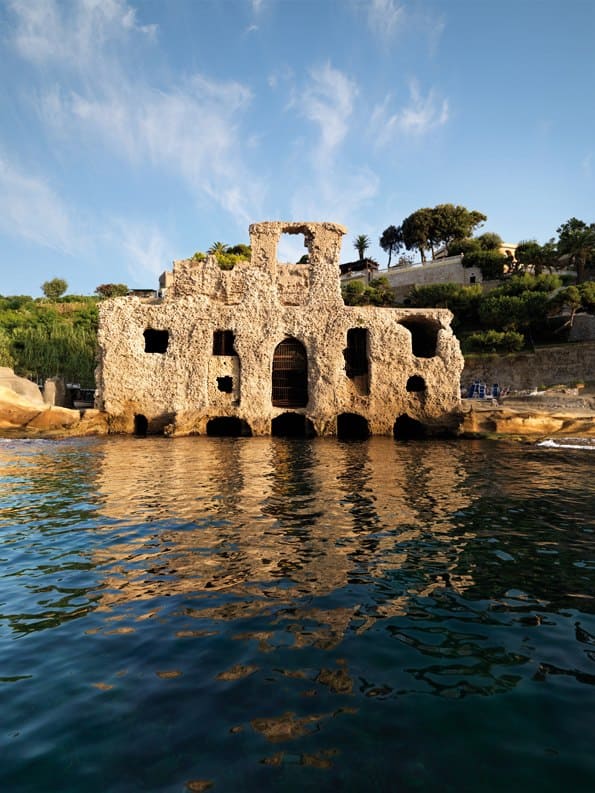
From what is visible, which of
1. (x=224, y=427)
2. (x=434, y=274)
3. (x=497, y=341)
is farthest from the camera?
(x=434, y=274)

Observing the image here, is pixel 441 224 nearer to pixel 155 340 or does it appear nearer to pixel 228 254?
pixel 228 254

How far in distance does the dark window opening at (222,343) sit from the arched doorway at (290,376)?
309cm

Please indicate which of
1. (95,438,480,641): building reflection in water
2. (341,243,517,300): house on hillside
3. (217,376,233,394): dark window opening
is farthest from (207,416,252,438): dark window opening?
(341,243,517,300): house on hillside

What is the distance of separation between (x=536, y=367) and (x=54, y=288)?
78.9m

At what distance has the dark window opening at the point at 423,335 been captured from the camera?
3444 centimetres

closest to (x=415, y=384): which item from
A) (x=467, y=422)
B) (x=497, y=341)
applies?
(x=467, y=422)

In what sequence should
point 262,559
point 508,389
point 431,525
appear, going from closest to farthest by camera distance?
point 262,559 < point 431,525 < point 508,389

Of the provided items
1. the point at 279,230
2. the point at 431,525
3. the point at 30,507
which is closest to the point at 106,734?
the point at 431,525

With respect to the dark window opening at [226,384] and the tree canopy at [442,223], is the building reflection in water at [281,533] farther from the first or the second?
the tree canopy at [442,223]

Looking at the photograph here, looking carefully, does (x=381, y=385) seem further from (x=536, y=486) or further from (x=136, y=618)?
(x=136, y=618)

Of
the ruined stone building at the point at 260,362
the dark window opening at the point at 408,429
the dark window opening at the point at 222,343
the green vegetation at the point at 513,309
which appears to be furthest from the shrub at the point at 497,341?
the dark window opening at the point at 222,343

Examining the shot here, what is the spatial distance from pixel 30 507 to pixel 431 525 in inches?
335

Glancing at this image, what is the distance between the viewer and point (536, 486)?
14.8m

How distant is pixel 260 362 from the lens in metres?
31.0
